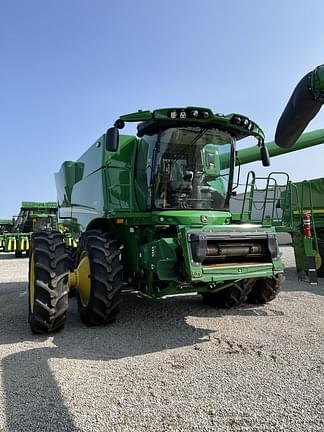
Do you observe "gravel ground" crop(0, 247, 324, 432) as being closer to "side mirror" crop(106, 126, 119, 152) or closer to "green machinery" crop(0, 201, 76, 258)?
"side mirror" crop(106, 126, 119, 152)

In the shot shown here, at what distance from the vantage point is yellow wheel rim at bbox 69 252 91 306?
4.93 metres

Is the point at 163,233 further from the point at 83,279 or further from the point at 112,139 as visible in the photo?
the point at 112,139

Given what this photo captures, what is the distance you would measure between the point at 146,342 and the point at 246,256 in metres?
1.50

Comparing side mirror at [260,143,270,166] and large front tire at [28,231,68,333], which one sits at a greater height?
side mirror at [260,143,270,166]

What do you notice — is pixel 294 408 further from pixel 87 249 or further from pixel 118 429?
pixel 87 249

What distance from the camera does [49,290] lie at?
4.45 m

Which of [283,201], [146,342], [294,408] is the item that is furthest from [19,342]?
[283,201]

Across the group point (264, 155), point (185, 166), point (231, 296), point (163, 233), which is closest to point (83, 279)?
point (163, 233)

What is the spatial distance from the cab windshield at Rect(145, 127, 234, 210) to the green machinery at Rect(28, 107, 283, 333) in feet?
0.04

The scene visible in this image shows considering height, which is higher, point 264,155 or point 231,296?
point 264,155

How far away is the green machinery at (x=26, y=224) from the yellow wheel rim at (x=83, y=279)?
14.8 meters

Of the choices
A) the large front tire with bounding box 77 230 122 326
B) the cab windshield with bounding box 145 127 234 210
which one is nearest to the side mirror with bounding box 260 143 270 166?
the cab windshield with bounding box 145 127 234 210

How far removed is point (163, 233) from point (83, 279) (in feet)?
3.91

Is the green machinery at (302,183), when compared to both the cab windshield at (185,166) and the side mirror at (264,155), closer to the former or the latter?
the side mirror at (264,155)
